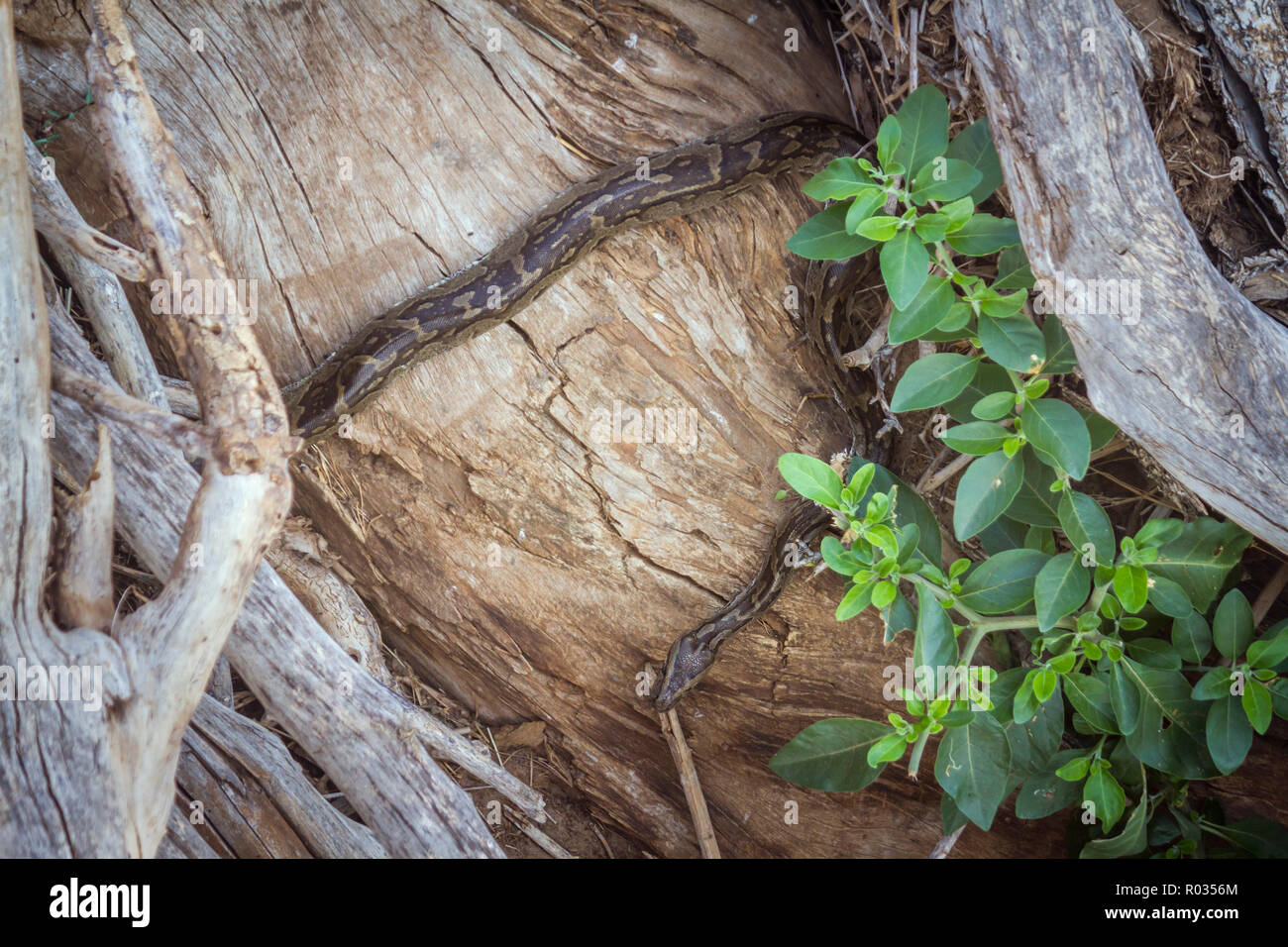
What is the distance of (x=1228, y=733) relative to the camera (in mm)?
2711

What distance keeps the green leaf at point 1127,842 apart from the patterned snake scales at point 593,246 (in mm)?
1382

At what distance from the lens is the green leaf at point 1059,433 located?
2551 millimetres

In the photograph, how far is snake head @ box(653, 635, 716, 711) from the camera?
356cm

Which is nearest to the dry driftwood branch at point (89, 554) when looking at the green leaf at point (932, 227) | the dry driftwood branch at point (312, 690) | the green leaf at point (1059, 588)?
the dry driftwood branch at point (312, 690)

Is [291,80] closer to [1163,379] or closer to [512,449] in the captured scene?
[512,449]

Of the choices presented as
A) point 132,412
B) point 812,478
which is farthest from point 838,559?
point 132,412

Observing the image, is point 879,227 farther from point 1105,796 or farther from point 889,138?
point 1105,796

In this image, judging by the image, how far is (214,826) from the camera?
305 cm

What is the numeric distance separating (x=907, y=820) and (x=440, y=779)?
6.23ft

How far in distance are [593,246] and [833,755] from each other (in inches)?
82.0

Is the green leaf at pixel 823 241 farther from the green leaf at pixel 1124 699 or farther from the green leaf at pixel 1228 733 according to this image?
the green leaf at pixel 1228 733
